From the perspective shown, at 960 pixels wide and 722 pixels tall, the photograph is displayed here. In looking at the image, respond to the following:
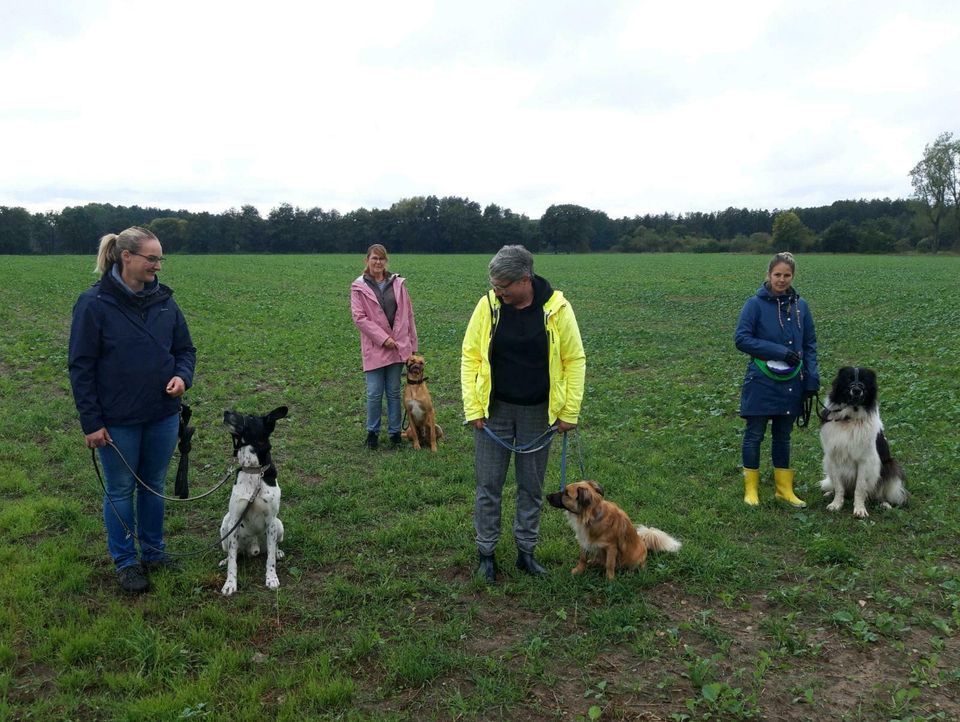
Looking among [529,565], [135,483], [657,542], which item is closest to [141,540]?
[135,483]

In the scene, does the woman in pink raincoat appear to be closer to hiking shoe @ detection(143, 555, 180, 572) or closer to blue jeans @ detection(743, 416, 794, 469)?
hiking shoe @ detection(143, 555, 180, 572)

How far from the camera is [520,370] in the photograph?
4176 mm

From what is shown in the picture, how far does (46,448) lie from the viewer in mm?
7199

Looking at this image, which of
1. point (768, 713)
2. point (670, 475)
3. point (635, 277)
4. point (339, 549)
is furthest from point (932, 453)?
point (635, 277)

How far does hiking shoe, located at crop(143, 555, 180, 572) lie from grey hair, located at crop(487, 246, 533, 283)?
3040 millimetres

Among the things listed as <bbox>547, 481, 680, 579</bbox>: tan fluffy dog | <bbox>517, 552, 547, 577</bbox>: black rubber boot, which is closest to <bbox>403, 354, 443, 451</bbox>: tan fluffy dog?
<bbox>517, 552, 547, 577</bbox>: black rubber boot

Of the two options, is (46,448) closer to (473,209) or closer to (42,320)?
(42,320)

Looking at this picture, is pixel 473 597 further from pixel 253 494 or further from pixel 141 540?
pixel 141 540

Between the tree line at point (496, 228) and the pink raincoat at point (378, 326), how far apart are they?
7463 centimetres

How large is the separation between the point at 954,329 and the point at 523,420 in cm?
1481

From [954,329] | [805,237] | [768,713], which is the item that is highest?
[805,237]

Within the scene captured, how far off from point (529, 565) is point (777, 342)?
119 inches

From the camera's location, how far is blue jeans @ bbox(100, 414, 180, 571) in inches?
165

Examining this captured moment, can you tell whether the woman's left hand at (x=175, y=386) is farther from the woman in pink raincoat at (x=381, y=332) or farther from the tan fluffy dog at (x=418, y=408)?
the tan fluffy dog at (x=418, y=408)
